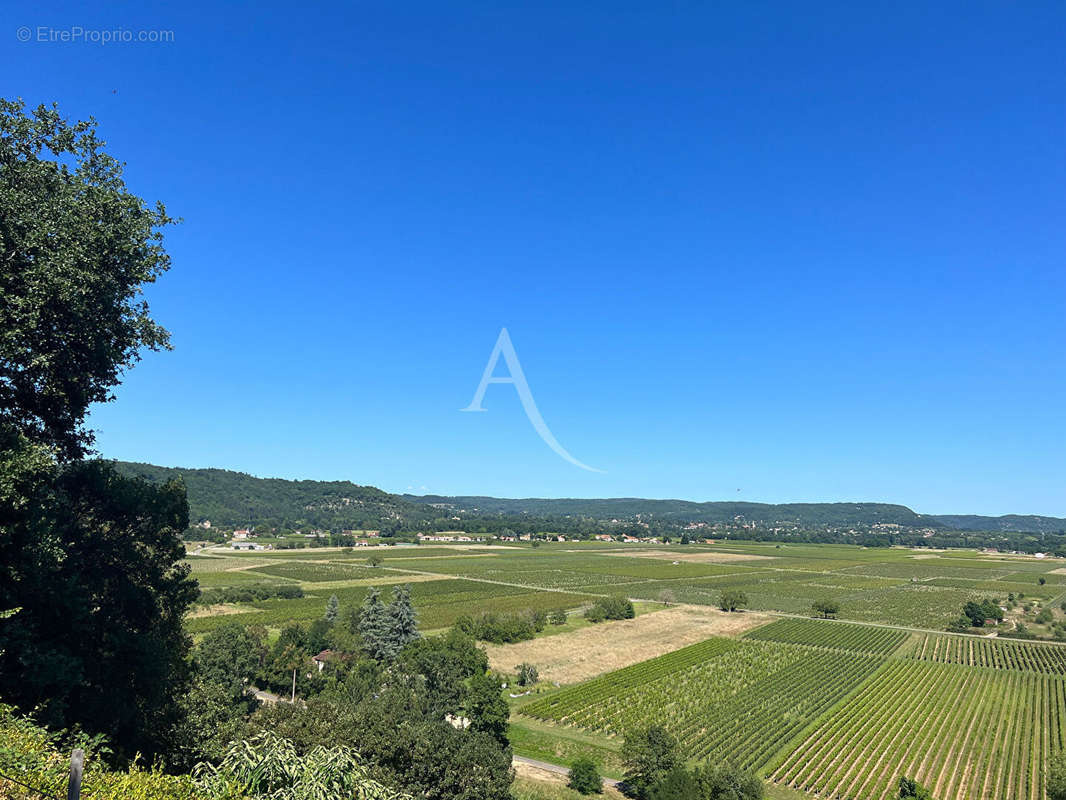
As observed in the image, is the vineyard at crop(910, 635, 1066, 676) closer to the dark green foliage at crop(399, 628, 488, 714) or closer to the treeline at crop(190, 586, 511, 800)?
the treeline at crop(190, 586, 511, 800)

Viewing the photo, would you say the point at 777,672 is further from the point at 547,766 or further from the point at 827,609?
the point at 827,609

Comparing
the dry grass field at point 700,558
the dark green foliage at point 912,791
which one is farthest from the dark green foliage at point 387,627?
the dry grass field at point 700,558

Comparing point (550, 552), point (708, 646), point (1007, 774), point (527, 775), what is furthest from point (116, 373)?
point (550, 552)

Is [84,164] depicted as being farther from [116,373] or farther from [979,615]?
[979,615]

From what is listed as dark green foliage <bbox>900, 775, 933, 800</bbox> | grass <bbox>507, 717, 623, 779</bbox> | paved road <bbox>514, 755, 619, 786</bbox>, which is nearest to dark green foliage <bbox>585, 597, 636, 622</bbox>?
grass <bbox>507, 717, 623, 779</bbox>

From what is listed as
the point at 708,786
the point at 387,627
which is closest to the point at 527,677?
the point at 387,627
